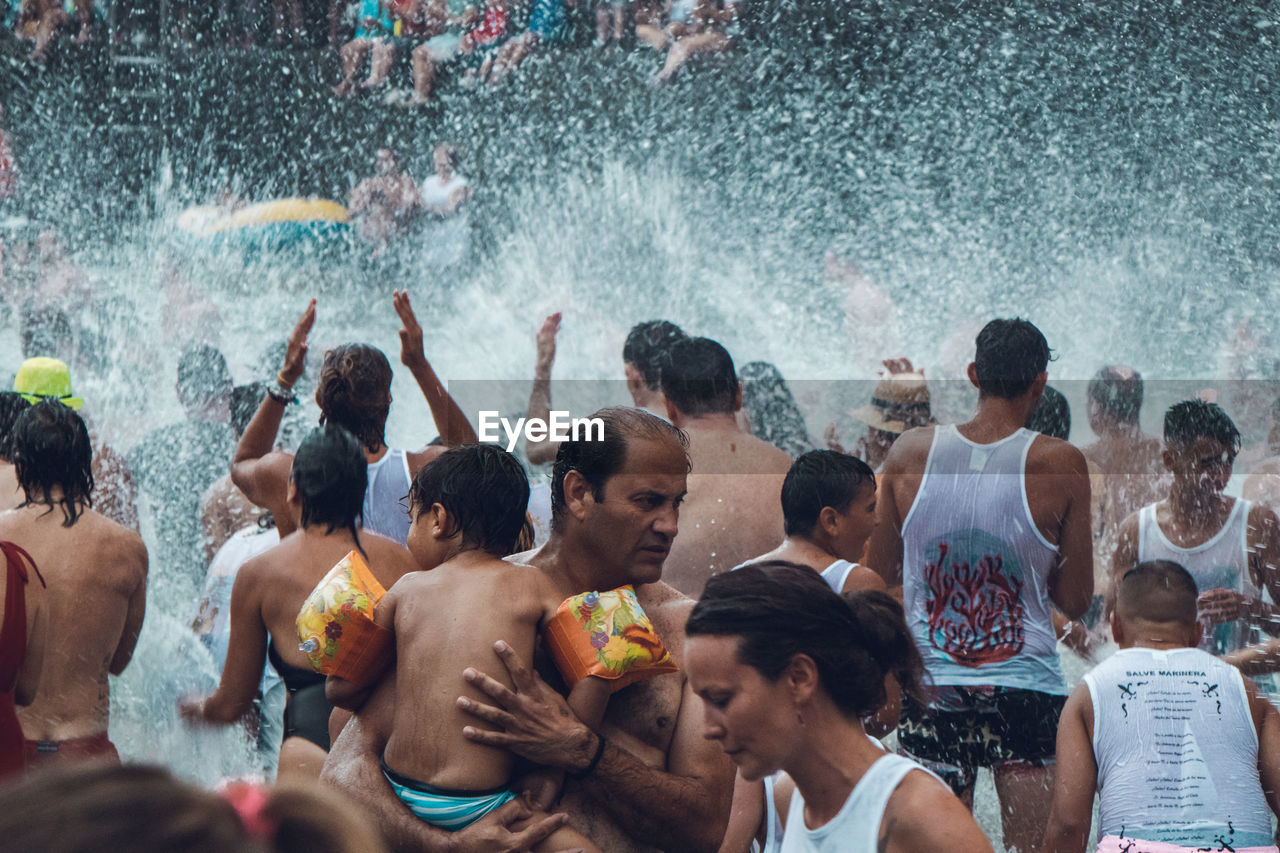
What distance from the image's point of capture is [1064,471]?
318 centimetres

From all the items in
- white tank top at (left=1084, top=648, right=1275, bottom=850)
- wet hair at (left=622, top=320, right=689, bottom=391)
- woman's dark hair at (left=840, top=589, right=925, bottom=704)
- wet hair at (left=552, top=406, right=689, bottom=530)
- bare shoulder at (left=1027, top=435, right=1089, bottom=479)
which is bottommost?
white tank top at (left=1084, top=648, right=1275, bottom=850)

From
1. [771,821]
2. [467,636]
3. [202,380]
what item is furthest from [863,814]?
[202,380]

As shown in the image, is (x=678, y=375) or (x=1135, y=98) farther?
(x=1135, y=98)

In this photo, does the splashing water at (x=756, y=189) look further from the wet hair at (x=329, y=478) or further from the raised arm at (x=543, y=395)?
the wet hair at (x=329, y=478)

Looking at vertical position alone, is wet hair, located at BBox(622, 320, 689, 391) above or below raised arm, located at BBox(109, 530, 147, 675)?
above

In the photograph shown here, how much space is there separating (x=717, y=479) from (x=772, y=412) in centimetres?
290

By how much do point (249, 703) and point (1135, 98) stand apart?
275 inches

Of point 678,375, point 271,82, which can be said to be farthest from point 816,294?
point 678,375

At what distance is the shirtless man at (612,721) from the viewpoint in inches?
74.2

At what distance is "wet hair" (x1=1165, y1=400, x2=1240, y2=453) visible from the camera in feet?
11.2

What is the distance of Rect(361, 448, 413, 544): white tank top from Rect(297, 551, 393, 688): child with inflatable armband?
59.0 inches

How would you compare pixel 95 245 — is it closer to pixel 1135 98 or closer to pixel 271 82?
pixel 271 82

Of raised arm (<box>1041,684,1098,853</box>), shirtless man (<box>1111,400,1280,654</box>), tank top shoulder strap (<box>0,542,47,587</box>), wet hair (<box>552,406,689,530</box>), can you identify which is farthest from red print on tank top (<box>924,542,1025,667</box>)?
tank top shoulder strap (<box>0,542,47,587</box>)

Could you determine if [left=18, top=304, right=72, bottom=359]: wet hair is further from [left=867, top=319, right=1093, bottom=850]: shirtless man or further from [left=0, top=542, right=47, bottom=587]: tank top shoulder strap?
[left=867, top=319, right=1093, bottom=850]: shirtless man
